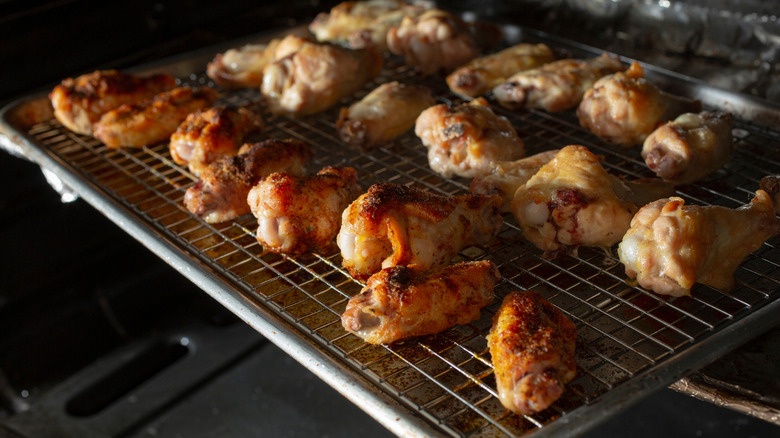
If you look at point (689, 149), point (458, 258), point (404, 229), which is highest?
point (689, 149)

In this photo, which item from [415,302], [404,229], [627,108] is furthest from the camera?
[627,108]

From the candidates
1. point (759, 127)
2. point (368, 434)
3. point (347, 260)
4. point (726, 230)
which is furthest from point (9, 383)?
point (759, 127)

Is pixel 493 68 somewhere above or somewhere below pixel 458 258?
above

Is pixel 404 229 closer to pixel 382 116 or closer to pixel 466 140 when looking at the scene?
pixel 466 140

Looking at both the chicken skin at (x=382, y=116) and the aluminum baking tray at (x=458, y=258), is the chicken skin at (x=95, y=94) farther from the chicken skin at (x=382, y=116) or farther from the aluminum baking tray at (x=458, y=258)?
the chicken skin at (x=382, y=116)

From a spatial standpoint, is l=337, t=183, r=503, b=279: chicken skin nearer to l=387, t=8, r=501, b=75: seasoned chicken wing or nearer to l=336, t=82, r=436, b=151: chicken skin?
l=336, t=82, r=436, b=151: chicken skin

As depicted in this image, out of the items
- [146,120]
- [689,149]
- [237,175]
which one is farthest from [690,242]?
[146,120]

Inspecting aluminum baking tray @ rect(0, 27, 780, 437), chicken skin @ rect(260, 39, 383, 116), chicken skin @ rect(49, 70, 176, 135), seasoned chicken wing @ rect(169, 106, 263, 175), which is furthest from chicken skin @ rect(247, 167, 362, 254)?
chicken skin @ rect(49, 70, 176, 135)
